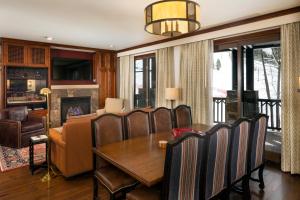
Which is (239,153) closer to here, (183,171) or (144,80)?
(183,171)

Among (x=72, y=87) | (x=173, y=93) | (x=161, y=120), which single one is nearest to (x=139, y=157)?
(x=161, y=120)

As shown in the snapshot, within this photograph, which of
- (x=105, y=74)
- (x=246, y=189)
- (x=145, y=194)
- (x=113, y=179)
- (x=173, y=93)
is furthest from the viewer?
(x=105, y=74)

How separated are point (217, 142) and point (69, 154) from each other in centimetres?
220

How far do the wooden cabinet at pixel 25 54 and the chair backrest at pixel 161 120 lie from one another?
420 cm

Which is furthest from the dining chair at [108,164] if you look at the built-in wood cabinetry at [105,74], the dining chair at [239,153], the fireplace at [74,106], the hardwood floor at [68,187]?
the built-in wood cabinetry at [105,74]

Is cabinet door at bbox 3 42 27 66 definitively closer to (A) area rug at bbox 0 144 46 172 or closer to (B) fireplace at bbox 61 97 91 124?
(B) fireplace at bbox 61 97 91 124

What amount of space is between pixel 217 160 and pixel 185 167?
492 millimetres

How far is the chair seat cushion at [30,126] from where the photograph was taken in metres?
4.86

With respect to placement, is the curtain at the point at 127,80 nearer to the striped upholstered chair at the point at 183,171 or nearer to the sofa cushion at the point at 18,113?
the sofa cushion at the point at 18,113

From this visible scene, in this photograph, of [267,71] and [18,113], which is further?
[18,113]

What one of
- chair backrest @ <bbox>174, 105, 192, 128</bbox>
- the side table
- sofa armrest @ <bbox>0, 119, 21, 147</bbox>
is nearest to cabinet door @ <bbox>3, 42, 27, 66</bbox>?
sofa armrest @ <bbox>0, 119, 21, 147</bbox>

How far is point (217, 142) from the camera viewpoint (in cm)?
192

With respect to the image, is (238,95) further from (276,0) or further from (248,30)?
(276,0)

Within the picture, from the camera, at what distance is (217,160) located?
1975 mm
